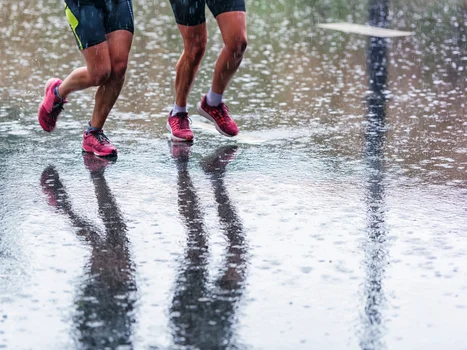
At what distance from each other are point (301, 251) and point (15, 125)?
136 inches

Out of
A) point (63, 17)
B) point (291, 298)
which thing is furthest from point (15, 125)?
point (63, 17)

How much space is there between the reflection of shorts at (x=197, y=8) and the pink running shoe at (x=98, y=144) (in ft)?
2.97

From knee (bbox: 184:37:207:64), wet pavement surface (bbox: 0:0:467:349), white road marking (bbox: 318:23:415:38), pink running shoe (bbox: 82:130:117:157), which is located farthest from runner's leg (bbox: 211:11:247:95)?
white road marking (bbox: 318:23:415:38)

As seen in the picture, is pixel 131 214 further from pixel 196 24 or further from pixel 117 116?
pixel 117 116

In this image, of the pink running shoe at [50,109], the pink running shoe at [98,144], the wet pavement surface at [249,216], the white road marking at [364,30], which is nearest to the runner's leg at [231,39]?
the wet pavement surface at [249,216]

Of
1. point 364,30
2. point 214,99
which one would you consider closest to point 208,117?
point 214,99

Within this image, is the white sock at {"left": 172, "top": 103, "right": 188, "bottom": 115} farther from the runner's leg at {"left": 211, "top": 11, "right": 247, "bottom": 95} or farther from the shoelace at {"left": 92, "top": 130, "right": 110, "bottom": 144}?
the shoelace at {"left": 92, "top": 130, "right": 110, "bottom": 144}

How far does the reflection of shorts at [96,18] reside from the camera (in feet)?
21.4

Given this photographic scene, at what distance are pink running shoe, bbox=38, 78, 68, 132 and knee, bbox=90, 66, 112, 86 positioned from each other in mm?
577

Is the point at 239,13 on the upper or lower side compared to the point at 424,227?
upper

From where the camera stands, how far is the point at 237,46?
7066mm

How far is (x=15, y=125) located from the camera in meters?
7.76

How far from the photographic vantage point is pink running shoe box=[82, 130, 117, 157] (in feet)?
22.4

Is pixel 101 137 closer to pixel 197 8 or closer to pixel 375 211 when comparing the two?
pixel 197 8
